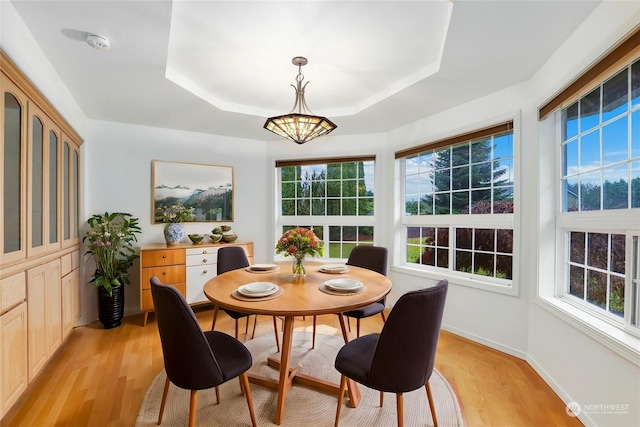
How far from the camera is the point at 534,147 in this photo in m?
2.35

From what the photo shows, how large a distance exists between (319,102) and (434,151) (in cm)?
143

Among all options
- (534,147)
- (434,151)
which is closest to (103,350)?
(434,151)

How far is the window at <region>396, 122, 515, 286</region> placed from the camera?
273 cm

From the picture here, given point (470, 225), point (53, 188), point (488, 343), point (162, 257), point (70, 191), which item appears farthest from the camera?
point (162, 257)

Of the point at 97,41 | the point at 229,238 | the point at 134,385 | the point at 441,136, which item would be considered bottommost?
the point at 134,385

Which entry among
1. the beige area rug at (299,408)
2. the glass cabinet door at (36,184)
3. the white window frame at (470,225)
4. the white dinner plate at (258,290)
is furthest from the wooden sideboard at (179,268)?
the white window frame at (470,225)

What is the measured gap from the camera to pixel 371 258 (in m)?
2.91

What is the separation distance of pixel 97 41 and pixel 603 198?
3.36 metres

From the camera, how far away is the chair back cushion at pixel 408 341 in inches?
51.9

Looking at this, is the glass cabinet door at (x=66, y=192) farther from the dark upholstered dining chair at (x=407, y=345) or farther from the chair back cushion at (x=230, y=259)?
the dark upholstered dining chair at (x=407, y=345)

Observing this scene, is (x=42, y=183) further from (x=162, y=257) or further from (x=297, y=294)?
(x=297, y=294)

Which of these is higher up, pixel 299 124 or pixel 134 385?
pixel 299 124

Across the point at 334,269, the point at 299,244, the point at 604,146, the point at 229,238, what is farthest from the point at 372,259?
the point at 229,238

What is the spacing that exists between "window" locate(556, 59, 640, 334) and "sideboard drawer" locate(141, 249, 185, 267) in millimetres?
3672
